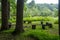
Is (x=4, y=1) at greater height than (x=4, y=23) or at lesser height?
greater

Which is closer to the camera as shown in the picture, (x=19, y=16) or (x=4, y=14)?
(x=19, y=16)

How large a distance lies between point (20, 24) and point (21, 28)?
0.27 m

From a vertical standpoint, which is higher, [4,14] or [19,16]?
[4,14]

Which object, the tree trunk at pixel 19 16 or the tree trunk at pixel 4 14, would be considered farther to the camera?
the tree trunk at pixel 4 14

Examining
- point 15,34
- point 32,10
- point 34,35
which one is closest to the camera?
point 34,35

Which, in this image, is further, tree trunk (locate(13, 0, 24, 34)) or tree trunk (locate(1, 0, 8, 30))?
tree trunk (locate(1, 0, 8, 30))

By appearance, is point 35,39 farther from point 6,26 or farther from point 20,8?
point 6,26

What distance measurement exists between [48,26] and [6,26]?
4802 millimetres

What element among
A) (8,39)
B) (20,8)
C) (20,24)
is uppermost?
(20,8)

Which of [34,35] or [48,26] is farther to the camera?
[48,26]

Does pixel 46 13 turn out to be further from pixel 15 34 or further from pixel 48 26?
pixel 15 34

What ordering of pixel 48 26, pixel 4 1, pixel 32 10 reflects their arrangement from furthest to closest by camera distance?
pixel 32 10, pixel 48 26, pixel 4 1

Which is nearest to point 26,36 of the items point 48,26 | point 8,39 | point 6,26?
point 8,39

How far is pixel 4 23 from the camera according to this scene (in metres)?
13.2
